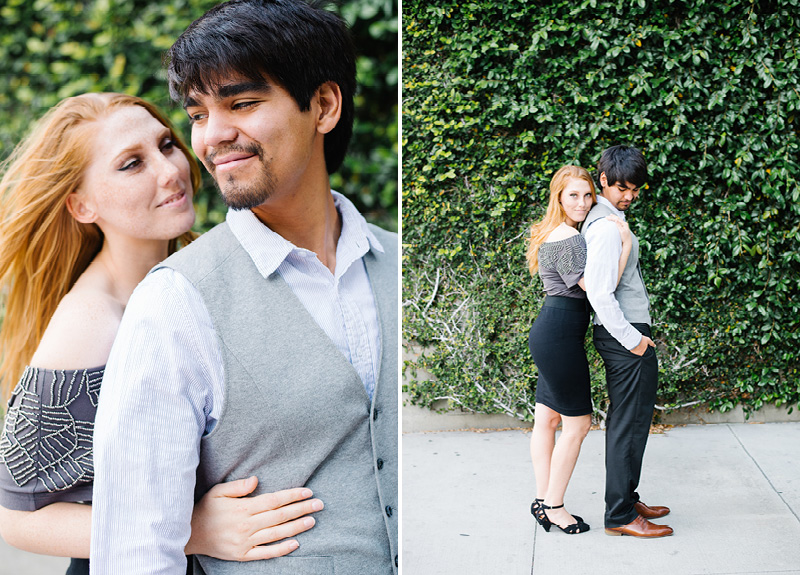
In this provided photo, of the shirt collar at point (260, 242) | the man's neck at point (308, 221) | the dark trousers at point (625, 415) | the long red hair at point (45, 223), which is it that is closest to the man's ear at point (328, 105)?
the man's neck at point (308, 221)

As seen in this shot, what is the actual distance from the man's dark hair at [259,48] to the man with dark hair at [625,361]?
5.84 ft

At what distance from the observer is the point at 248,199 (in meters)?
1.31

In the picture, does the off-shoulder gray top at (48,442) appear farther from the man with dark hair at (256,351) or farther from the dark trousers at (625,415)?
the dark trousers at (625,415)

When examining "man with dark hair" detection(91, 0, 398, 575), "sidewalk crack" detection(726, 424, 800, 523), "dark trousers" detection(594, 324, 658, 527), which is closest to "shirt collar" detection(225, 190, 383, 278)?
"man with dark hair" detection(91, 0, 398, 575)

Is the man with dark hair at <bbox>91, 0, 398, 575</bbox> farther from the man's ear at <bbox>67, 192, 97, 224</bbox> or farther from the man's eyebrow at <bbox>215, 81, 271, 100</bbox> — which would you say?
the man's ear at <bbox>67, 192, 97, 224</bbox>

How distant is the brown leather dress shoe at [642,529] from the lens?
3023mm

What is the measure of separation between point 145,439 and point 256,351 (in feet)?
0.75

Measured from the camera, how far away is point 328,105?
146cm

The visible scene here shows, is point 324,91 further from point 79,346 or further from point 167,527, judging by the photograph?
point 167,527

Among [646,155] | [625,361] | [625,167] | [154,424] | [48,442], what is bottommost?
[625,361]

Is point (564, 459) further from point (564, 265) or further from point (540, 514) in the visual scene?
point (564, 265)

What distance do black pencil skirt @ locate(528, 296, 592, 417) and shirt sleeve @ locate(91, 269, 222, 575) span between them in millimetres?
2062

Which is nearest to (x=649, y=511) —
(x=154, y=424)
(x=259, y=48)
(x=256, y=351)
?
(x=256, y=351)

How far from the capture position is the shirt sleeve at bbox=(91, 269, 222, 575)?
3.77 feet
